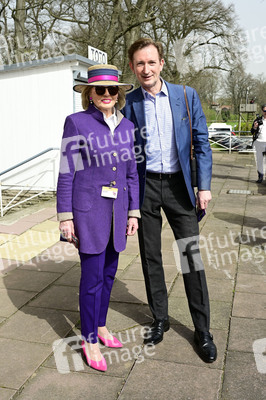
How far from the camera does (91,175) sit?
275 cm

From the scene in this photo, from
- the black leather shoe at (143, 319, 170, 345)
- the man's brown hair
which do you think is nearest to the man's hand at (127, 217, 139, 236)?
the black leather shoe at (143, 319, 170, 345)

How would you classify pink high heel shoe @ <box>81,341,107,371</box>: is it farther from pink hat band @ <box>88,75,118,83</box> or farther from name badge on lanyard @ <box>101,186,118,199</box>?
pink hat band @ <box>88,75,118,83</box>

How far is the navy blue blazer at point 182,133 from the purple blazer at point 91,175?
0.19 m

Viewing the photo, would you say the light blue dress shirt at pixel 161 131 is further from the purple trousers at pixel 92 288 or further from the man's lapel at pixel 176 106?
the purple trousers at pixel 92 288

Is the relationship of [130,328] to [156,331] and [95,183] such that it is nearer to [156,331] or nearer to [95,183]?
[156,331]

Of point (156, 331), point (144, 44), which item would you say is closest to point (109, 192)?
point (144, 44)

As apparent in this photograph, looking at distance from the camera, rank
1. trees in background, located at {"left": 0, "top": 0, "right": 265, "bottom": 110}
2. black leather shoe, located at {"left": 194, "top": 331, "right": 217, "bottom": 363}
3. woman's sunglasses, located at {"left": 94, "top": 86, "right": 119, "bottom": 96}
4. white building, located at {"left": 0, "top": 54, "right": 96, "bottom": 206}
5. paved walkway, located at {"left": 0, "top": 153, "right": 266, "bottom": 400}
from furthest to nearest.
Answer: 1. trees in background, located at {"left": 0, "top": 0, "right": 265, "bottom": 110}
2. white building, located at {"left": 0, "top": 54, "right": 96, "bottom": 206}
3. black leather shoe, located at {"left": 194, "top": 331, "right": 217, "bottom": 363}
4. woman's sunglasses, located at {"left": 94, "top": 86, "right": 119, "bottom": 96}
5. paved walkway, located at {"left": 0, "top": 153, "right": 266, "bottom": 400}

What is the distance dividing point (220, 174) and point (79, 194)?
36.2ft

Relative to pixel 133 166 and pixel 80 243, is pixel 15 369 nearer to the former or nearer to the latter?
pixel 80 243

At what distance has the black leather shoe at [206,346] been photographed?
9.46 feet

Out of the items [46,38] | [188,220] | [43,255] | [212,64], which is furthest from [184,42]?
[188,220]

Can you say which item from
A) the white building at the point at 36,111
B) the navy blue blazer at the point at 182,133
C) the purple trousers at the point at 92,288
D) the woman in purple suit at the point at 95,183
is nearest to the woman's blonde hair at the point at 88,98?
the woman in purple suit at the point at 95,183

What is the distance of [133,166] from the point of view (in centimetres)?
294

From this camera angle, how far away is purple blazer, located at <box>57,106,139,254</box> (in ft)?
8.87
